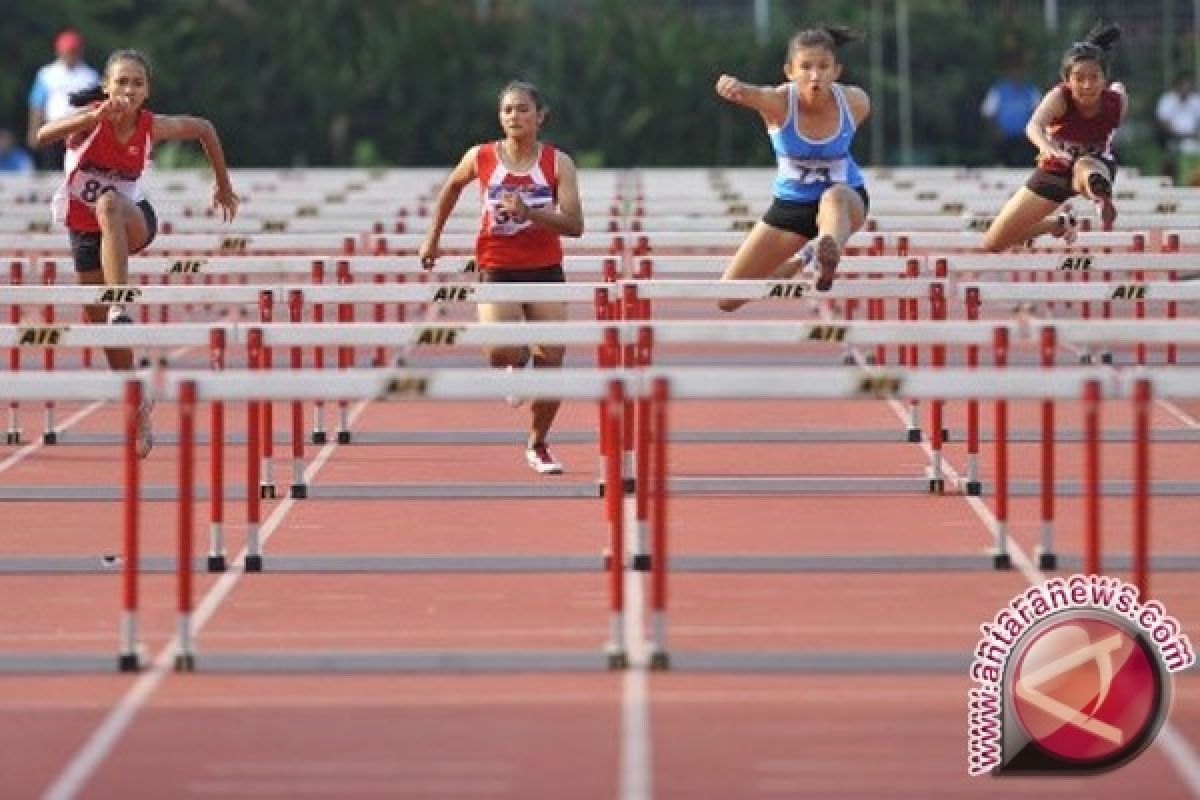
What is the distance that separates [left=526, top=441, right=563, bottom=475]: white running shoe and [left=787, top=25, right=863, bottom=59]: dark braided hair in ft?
7.17

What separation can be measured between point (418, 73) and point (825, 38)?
33.4m

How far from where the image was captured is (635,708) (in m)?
12.1


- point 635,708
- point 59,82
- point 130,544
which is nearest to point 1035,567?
point 635,708

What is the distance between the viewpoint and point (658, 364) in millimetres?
25766

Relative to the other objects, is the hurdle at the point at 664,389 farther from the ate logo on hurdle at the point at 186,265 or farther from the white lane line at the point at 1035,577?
the ate logo on hurdle at the point at 186,265

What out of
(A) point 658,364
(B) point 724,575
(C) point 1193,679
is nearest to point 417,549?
(B) point 724,575

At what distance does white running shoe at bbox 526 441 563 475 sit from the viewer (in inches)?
738

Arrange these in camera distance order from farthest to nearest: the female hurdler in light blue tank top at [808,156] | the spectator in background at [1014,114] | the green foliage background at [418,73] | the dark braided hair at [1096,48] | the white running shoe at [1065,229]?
1. the green foliage background at [418,73]
2. the spectator in background at [1014,114]
3. the white running shoe at [1065,229]
4. the dark braided hair at [1096,48]
5. the female hurdler in light blue tank top at [808,156]

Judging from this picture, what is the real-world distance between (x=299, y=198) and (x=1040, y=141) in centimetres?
1271

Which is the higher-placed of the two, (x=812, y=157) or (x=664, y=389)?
(x=812, y=157)


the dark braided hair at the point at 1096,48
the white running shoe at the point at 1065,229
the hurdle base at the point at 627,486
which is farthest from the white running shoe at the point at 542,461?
the dark braided hair at the point at 1096,48

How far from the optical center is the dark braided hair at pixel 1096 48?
21.1 m

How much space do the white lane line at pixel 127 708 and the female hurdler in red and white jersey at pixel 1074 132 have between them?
6.40 m

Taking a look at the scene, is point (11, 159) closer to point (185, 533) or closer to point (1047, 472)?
point (1047, 472)
